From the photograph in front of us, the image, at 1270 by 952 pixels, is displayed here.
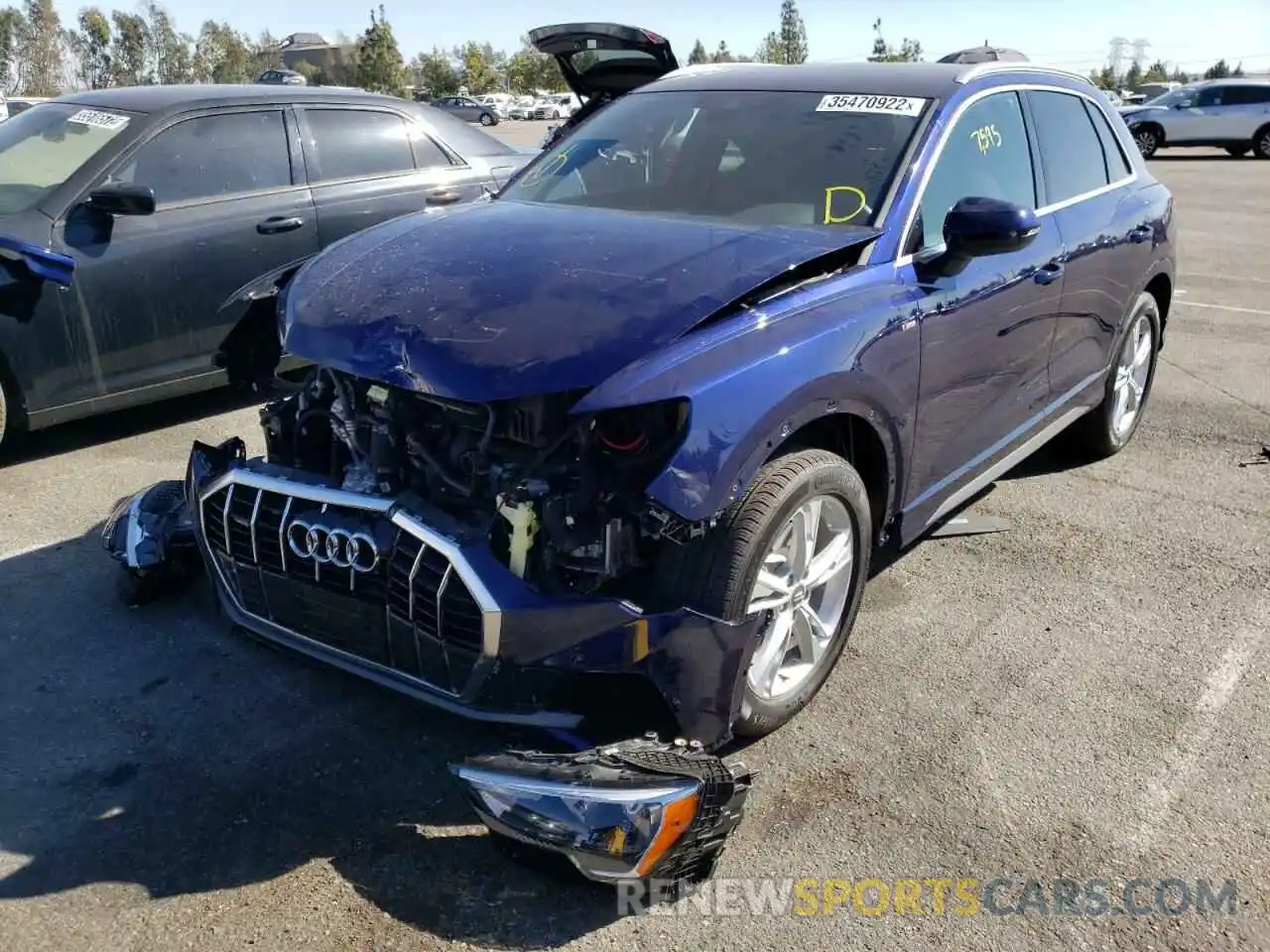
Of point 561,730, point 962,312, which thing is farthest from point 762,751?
point 962,312

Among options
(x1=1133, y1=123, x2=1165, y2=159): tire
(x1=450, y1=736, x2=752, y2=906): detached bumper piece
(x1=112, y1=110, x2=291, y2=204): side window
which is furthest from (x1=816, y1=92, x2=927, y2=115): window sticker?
(x1=1133, y1=123, x2=1165, y2=159): tire

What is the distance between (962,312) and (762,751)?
1584 millimetres

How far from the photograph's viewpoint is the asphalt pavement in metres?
2.54

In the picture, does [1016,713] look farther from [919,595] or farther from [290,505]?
[290,505]

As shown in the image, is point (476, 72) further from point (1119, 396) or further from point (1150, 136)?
point (1119, 396)

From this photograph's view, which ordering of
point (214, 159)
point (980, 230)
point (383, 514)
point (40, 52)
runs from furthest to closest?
point (40, 52)
point (214, 159)
point (980, 230)
point (383, 514)

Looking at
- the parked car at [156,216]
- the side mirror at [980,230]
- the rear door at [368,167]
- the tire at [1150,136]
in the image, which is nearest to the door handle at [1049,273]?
the side mirror at [980,230]

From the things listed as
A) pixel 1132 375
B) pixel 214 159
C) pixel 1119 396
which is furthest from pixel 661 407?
pixel 214 159

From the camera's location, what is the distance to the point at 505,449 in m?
2.95

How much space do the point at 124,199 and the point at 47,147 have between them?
861 millimetres

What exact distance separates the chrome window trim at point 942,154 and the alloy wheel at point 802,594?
882mm

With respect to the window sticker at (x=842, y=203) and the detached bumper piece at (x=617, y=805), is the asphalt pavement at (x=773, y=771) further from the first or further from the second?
the window sticker at (x=842, y=203)

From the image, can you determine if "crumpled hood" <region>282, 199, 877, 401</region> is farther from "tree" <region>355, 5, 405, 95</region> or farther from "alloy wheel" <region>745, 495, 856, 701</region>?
"tree" <region>355, 5, 405, 95</region>

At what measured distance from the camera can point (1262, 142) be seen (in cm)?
2648
